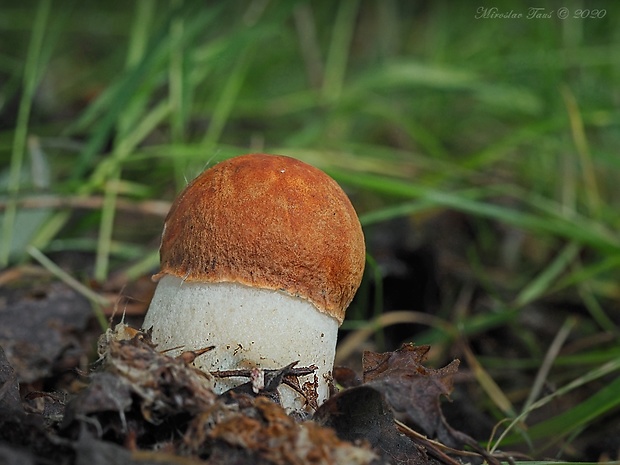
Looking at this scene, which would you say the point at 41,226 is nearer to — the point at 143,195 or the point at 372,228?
the point at 143,195

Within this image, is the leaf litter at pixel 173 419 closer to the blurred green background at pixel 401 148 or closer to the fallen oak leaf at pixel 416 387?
the fallen oak leaf at pixel 416 387

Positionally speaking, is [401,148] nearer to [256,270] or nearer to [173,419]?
[256,270]

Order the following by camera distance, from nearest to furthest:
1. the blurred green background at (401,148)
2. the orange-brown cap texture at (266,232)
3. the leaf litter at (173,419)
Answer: the leaf litter at (173,419) → the orange-brown cap texture at (266,232) → the blurred green background at (401,148)

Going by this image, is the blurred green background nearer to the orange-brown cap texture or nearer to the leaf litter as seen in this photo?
the orange-brown cap texture

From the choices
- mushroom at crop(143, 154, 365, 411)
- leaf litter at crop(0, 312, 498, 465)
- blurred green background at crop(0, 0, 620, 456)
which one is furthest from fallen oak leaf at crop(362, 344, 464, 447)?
blurred green background at crop(0, 0, 620, 456)

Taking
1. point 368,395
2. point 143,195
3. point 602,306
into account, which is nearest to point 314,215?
point 368,395

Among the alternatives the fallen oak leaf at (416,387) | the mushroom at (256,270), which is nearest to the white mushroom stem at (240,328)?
the mushroom at (256,270)
